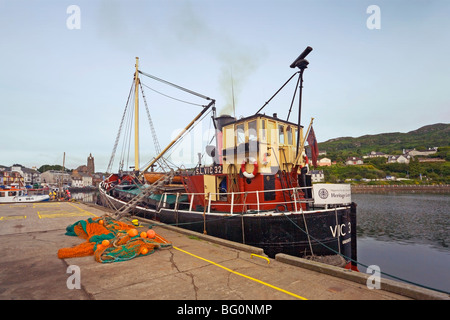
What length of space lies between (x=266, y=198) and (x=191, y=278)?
19.3ft

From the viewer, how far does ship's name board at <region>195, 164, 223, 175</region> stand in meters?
11.6

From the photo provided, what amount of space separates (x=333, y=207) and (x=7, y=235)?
1351cm

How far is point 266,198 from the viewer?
10.4 m

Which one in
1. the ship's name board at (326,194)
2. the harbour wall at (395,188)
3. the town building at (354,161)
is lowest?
the harbour wall at (395,188)

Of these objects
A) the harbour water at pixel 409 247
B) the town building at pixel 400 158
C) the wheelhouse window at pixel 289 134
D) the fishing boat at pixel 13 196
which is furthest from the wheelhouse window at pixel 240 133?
the town building at pixel 400 158

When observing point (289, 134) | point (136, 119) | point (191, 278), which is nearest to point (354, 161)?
point (136, 119)

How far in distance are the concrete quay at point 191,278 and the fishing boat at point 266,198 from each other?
174 centimetres

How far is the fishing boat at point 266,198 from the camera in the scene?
8453mm

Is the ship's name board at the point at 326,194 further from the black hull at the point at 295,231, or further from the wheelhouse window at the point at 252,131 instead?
the wheelhouse window at the point at 252,131

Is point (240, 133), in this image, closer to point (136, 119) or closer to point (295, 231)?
point (295, 231)

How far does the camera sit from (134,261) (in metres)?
6.39

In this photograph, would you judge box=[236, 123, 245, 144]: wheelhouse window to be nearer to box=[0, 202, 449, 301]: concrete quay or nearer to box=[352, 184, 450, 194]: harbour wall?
box=[0, 202, 449, 301]: concrete quay

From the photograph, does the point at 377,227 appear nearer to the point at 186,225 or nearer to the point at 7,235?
the point at 186,225
